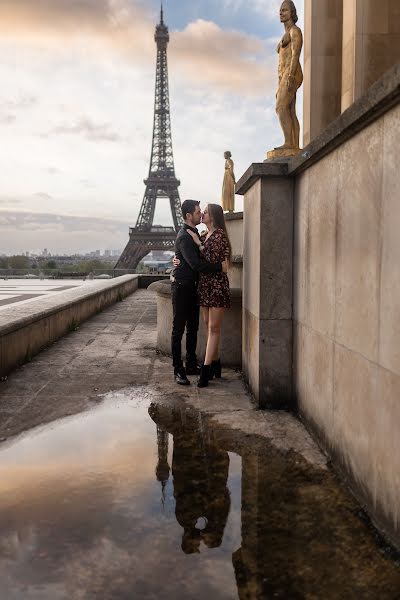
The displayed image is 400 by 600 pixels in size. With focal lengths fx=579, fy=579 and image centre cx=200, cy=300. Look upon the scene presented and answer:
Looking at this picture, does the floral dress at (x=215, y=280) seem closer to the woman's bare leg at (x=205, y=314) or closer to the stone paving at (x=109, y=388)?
the woman's bare leg at (x=205, y=314)

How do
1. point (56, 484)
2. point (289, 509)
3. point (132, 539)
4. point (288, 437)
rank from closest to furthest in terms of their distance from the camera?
1. point (132, 539)
2. point (289, 509)
3. point (56, 484)
4. point (288, 437)

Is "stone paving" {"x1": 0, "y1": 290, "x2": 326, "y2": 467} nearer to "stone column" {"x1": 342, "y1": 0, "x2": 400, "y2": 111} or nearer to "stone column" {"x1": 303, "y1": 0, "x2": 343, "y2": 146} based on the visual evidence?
"stone column" {"x1": 342, "y1": 0, "x2": 400, "y2": 111}

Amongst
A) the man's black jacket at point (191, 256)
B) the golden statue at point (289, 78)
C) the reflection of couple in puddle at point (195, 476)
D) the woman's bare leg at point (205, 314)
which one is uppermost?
the golden statue at point (289, 78)

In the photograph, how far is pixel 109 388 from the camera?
5.35 meters

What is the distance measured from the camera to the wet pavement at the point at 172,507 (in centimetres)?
217

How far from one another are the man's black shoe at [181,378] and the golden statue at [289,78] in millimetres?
3046

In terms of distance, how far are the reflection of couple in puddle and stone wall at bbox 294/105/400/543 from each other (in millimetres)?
697

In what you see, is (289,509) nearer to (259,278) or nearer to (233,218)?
(259,278)

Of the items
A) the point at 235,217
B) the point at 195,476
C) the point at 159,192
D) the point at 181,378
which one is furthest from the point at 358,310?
the point at 159,192

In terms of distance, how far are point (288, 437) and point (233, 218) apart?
8.65 m

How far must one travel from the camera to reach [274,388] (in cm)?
468

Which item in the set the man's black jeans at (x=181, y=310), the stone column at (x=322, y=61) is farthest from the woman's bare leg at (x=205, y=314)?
the stone column at (x=322, y=61)

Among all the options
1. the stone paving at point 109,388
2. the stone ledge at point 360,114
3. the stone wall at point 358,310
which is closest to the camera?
the stone ledge at point 360,114

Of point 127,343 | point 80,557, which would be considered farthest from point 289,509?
point 127,343
